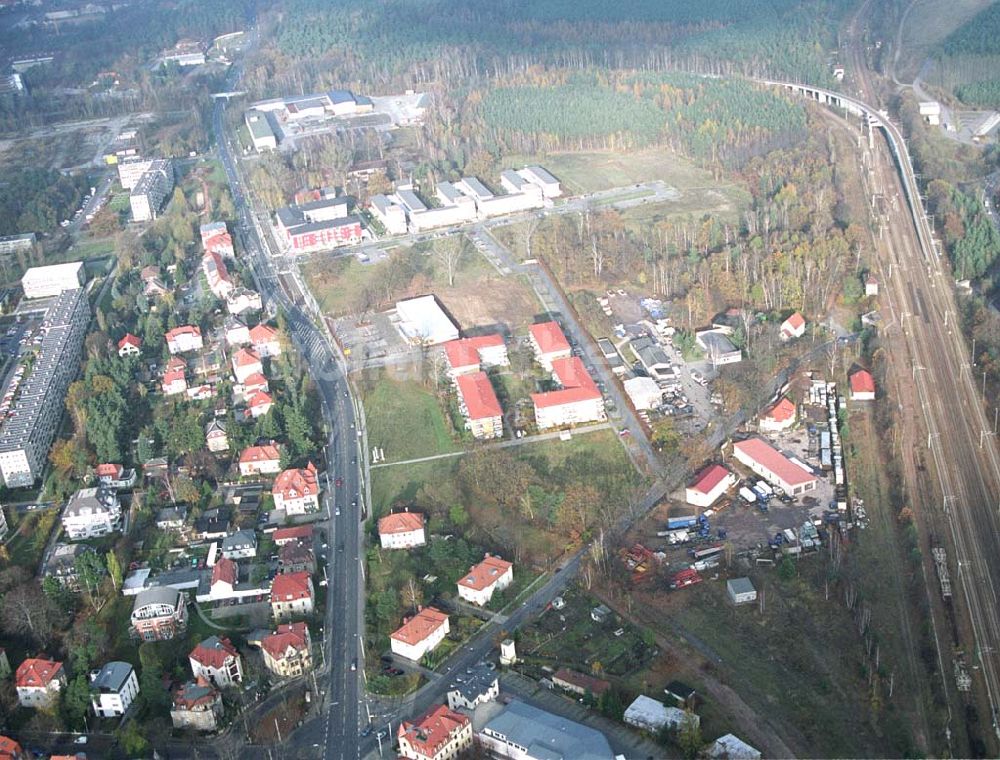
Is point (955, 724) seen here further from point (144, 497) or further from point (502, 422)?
point (144, 497)

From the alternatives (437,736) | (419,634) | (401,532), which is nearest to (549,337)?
(401,532)

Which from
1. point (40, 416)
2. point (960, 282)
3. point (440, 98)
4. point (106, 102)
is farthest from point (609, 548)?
point (106, 102)

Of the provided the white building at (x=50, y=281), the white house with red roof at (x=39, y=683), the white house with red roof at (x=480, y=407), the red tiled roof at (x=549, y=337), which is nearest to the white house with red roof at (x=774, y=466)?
the white house with red roof at (x=480, y=407)

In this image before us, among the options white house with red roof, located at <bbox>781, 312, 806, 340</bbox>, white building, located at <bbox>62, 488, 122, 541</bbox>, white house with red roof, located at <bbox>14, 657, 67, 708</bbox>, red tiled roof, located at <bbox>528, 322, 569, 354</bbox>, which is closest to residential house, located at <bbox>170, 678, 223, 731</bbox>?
white house with red roof, located at <bbox>14, 657, 67, 708</bbox>

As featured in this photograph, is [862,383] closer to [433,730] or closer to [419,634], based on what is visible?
[419,634]

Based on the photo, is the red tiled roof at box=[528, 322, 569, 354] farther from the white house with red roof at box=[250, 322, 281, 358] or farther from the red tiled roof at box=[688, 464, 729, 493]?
the white house with red roof at box=[250, 322, 281, 358]
